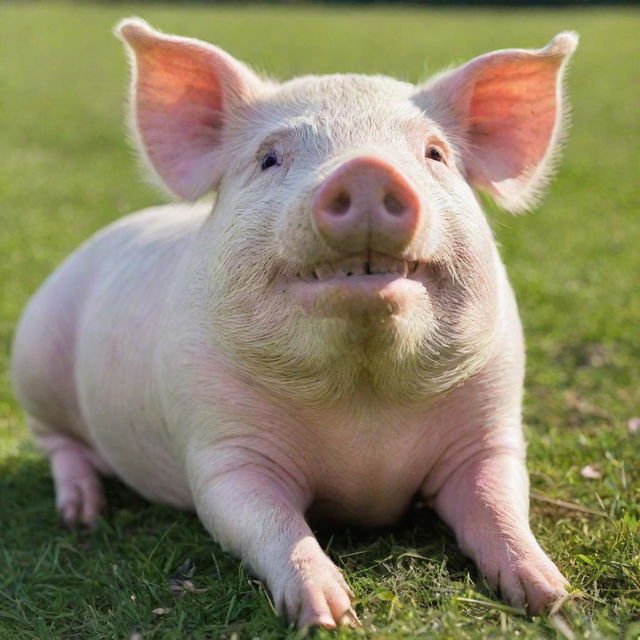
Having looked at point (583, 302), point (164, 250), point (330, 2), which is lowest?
point (330, 2)

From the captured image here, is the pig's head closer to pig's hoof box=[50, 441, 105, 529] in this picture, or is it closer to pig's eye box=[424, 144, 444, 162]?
pig's eye box=[424, 144, 444, 162]

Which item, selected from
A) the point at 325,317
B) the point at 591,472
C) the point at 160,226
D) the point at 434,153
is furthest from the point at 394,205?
the point at 160,226

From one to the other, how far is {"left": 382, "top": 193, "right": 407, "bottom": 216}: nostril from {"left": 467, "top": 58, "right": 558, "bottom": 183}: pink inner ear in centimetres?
112

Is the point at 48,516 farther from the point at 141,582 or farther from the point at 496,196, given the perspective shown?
the point at 496,196

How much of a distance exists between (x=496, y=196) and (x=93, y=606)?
2.00 metres

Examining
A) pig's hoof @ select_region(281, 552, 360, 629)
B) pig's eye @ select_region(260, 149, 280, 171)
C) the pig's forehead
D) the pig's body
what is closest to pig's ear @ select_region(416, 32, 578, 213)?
the pig's forehead

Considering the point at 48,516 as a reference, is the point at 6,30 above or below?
below

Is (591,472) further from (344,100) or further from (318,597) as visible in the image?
(344,100)

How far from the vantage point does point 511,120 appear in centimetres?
387

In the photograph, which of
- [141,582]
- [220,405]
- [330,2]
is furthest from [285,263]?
[330,2]

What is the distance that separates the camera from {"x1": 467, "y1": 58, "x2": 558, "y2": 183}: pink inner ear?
12.4 feet

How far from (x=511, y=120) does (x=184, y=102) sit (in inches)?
47.9

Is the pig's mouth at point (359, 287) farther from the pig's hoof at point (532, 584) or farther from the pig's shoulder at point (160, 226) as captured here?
the pig's shoulder at point (160, 226)

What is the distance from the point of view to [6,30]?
23797 mm
